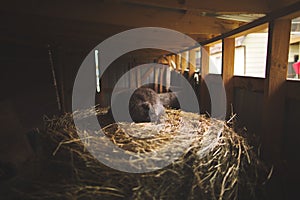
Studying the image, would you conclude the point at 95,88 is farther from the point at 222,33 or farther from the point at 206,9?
the point at 206,9

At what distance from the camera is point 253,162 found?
93cm

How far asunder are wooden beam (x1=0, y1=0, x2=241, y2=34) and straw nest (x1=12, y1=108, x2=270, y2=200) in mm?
816

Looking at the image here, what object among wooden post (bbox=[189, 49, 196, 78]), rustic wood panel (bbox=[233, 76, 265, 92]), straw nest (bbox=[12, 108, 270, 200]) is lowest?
straw nest (bbox=[12, 108, 270, 200])

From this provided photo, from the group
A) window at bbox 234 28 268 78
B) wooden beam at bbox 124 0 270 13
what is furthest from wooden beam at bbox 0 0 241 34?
window at bbox 234 28 268 78

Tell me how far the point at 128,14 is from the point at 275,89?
111 cm

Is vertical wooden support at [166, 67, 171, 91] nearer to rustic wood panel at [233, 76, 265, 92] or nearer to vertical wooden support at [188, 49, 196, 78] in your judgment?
vertical wooden support at [188, 49, 196, 78]

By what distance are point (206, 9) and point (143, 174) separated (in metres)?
1.01

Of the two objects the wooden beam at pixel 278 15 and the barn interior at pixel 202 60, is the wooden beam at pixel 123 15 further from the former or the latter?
the wooden beam at pixel 278 15

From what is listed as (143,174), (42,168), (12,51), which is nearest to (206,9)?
(143,174)

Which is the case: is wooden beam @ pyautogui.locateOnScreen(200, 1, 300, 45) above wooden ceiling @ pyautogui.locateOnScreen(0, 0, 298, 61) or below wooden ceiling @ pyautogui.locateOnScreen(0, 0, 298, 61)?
below

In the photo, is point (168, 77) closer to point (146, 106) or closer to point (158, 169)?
point (146, 106)

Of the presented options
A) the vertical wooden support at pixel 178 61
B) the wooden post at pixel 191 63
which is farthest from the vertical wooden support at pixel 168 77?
the wooden post at pixel 191 63

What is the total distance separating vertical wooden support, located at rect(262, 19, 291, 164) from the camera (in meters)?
1.08

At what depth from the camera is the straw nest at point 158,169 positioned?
73 centimetres
